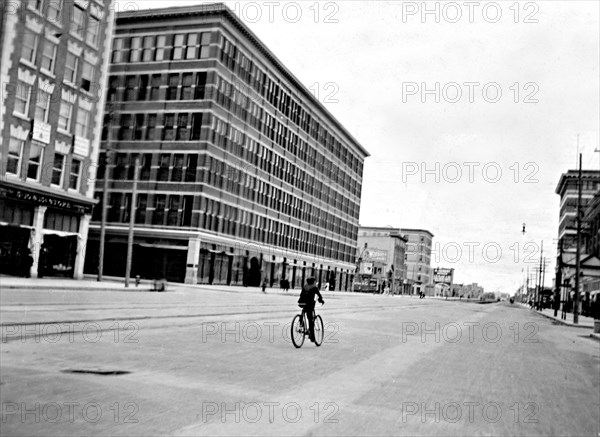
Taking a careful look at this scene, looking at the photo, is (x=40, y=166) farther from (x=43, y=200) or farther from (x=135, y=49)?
(x=135, y=49)

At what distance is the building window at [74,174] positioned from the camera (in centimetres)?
3486

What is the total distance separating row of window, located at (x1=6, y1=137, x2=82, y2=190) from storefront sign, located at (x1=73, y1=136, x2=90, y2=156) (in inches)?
21.8

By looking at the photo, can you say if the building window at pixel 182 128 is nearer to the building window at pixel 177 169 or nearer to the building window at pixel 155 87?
the building window at pixel 177 169

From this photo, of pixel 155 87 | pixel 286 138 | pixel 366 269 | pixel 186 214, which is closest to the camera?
pixel 186 214

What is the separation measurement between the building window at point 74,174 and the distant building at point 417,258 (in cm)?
13215

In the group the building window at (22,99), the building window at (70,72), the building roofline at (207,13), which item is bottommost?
the building window at (22,99)

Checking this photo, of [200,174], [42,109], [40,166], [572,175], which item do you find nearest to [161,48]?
[200,174]

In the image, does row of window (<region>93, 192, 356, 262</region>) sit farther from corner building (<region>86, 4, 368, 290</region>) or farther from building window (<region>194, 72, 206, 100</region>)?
building window (<region>194, 72, 206, 100</region>)

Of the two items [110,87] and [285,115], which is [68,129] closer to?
[110,87]

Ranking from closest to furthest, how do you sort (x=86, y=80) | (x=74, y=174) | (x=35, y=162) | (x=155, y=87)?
(x=35, y=162), (x=86, y=80), (x=74, y=174), (x=155, y=87)

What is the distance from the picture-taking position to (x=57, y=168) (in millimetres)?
33562

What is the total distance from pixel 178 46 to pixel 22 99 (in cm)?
3426

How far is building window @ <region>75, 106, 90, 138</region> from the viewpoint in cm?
3431

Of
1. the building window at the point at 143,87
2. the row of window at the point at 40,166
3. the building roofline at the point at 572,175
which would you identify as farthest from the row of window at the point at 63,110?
the building roofline at the point at 572,175
